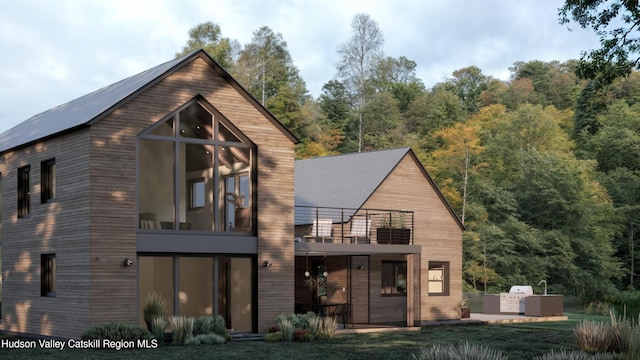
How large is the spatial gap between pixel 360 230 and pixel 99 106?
9.55 meters

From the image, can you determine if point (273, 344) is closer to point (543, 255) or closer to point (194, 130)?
point (194, 130)

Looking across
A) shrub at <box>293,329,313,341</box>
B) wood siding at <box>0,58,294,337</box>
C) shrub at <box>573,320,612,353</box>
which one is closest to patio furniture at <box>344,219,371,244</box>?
wood siding at <box>0,58,294,337</box>

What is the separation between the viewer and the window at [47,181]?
21.3m

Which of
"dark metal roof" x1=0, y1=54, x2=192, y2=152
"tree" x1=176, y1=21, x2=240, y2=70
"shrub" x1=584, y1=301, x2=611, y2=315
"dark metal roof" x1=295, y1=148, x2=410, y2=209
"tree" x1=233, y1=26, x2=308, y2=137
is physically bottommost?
"shrub" x1=584, y1=301, x2=611, y2=315

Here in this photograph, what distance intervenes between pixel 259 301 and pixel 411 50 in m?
52.0

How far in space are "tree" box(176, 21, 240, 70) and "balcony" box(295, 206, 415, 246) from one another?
3230cm

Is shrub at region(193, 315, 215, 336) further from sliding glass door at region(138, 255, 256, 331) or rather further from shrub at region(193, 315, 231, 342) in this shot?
sliding glass door at region(138, 255, 256, 331)

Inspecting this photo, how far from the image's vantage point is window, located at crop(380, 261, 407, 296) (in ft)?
92.2

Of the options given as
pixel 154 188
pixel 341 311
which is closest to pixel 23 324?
pixel 154 188

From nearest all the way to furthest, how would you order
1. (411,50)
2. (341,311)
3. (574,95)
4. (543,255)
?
(341,311), (543,255), (574,95), (411,50)

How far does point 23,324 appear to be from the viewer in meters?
22.0

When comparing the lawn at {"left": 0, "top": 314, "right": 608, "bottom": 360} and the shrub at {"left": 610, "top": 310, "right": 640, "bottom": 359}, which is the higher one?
the shrub at {"left": 610, "top": 310, "right": 640, "bottom": 359}

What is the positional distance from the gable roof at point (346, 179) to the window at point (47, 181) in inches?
354

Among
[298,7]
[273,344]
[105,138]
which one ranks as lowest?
[273,344]
